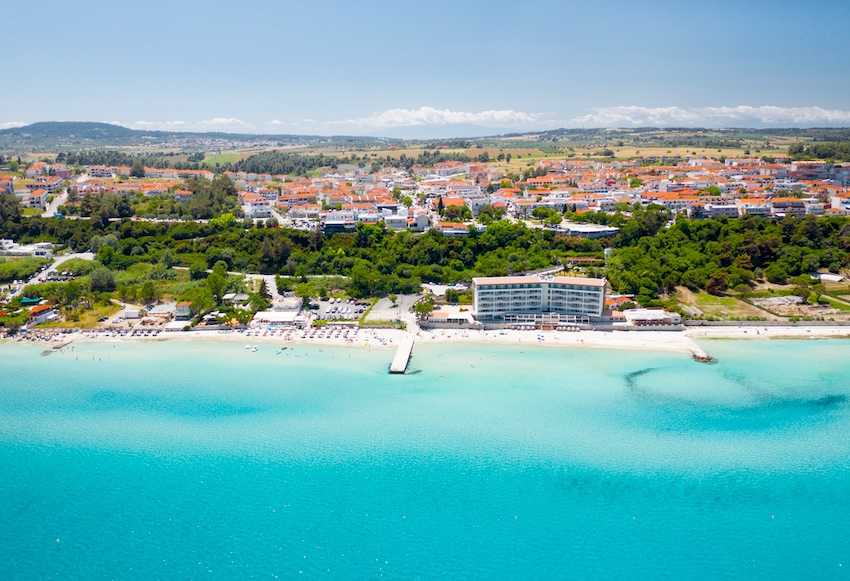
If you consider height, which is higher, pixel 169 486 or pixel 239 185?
pixel 239 185

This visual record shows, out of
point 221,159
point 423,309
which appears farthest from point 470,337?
point 221,159

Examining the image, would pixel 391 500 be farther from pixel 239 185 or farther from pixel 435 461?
pixel 239 185

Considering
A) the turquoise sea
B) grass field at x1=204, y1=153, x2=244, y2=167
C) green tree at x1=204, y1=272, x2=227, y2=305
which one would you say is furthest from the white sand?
grass field at x1=204, y1=153, x2=244, y2=167

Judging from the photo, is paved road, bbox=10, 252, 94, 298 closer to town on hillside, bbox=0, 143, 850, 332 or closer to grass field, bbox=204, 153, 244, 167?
town on hillside, bbox=0, 143, 850, 332

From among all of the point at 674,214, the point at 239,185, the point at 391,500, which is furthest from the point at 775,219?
the point at 239,185

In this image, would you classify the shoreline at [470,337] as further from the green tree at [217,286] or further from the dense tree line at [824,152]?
the dense tree line at [824,152]

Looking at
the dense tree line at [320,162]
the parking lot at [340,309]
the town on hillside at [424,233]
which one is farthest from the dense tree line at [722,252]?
the dense tree line at [320,162]

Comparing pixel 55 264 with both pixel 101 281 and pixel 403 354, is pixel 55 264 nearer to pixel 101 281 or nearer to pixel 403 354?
pixel 101 281

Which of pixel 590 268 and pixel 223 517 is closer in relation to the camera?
pixel 223 517
